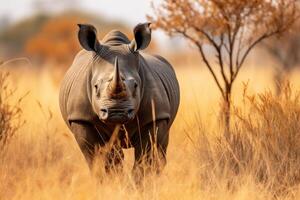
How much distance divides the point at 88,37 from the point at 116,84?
71 cm

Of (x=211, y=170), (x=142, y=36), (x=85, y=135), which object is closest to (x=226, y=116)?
(x=211, y=170)

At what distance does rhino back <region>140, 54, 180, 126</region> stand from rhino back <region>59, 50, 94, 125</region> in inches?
16.3

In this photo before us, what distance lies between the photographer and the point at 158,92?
6242 millimetres

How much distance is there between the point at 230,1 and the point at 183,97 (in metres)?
3.34

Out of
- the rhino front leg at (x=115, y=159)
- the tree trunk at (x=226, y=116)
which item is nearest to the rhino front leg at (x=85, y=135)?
the rhino front leg at (x=115, y=159)

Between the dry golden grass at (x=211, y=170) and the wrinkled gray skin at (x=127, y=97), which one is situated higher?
the wrinkled gray skin at (x=127, y=97)

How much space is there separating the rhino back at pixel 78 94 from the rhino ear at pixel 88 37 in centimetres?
18

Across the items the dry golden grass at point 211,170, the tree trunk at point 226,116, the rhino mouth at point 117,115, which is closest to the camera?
the dry golden grass at point 211,170

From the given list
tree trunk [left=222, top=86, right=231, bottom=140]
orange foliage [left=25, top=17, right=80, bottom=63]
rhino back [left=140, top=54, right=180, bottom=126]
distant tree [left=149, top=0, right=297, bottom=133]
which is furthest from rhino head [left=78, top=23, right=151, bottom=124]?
orange foliage [left=25, top=17, right=80, bottom=63]

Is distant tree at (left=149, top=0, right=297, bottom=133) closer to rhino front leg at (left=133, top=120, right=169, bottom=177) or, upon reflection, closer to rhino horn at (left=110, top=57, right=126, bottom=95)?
rhino front leg at (left=133, top=120, right=169, bottom=177)

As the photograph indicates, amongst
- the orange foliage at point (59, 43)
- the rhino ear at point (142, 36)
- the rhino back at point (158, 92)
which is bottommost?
the orange foliage at point (59, 43)

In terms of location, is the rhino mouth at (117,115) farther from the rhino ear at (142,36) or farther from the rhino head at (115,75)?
the rhino ear at (142,36)

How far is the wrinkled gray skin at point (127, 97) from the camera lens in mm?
5816

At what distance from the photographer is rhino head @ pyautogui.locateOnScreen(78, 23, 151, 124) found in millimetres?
5574
